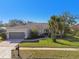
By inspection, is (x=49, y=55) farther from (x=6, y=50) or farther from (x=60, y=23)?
(x=60, y=23)

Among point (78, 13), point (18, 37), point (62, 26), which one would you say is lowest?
point (18, 37)

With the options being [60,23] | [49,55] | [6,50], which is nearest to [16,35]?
[60,23]

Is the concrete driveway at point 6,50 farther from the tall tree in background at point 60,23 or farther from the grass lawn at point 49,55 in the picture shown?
the tall tree in background at point 60,23

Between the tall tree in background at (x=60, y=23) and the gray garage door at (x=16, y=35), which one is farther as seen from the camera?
the gray garage door at (x=16, y=35)

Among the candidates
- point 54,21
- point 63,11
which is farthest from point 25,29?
point 63,11

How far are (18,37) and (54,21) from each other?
375 inches

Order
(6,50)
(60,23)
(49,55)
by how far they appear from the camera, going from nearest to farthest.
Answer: (49,55)
(6,50)
(60,23)

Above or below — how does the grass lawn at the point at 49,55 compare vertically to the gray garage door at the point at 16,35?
below

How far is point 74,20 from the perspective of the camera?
151 feet

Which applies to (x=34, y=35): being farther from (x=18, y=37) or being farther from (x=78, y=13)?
(x=78, y=13)

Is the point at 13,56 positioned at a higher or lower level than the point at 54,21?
lower

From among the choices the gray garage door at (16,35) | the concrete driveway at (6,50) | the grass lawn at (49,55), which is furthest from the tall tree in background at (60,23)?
the grass lawn at (49,55)

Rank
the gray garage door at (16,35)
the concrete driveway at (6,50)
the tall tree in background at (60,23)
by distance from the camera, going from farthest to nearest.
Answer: the gray garage door at (16,35)
the tall tree in background at (60,23)
the concrete driveway at (6,50)

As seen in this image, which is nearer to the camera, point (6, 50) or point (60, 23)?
point (6, 50)
